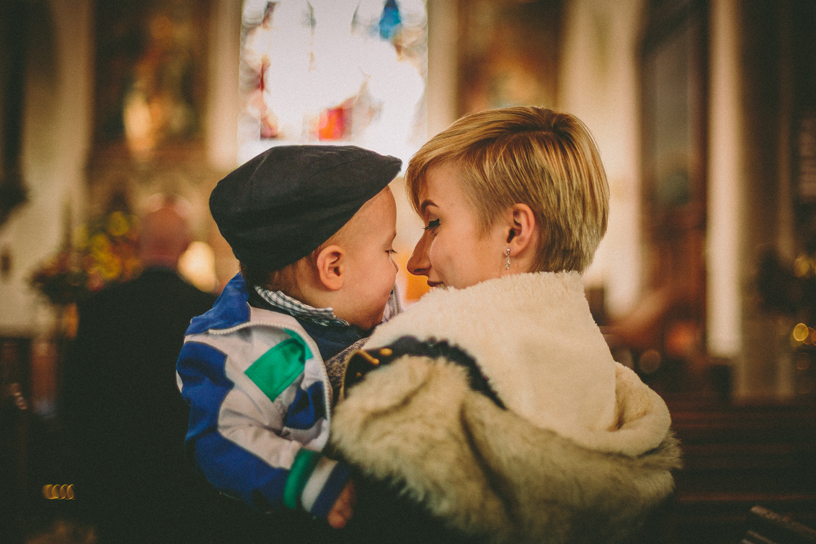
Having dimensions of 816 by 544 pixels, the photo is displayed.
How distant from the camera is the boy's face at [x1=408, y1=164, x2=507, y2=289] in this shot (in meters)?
0.97

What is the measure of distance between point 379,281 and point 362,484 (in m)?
0.39

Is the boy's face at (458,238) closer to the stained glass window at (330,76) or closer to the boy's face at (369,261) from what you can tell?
the boy's face at (369,261)

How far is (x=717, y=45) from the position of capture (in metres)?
5.97

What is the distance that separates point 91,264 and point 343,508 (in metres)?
4.40

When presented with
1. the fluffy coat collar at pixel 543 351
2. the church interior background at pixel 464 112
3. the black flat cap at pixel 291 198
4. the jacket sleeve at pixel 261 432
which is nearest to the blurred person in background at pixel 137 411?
the jacket sleeve at pixel 261 432

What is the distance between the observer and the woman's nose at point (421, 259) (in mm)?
1030

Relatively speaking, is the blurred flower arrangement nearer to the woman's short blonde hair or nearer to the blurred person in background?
the blurred person in background

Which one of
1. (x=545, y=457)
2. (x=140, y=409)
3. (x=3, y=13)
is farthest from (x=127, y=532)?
(x=3, y=13)

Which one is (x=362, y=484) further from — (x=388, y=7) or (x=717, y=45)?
(x=388, y=7)

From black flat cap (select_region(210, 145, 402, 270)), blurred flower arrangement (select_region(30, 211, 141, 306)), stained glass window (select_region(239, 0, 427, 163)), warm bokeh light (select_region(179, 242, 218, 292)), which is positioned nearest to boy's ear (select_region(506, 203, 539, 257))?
black flat cap (select_region(210, 145, 402, 270))

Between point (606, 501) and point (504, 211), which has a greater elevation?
point (504, 211)

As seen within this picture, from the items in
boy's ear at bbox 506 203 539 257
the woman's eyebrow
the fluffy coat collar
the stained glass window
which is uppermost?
the stained glass window

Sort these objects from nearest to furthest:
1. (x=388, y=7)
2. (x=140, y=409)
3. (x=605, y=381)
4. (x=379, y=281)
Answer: (x=605, y=381)
(x=379, y=281)
(x=140, y=409)
(x=388, y=7)

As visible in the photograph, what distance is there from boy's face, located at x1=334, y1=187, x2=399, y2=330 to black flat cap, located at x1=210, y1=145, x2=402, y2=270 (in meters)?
0.05
